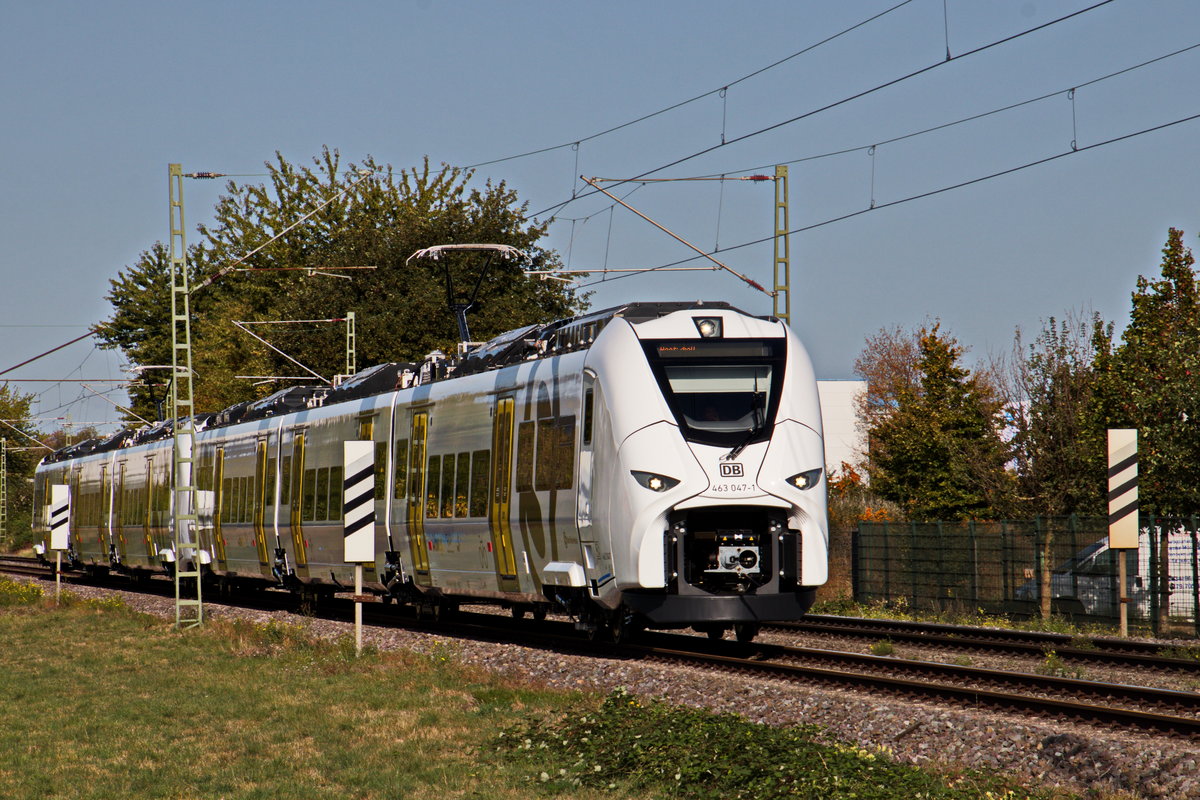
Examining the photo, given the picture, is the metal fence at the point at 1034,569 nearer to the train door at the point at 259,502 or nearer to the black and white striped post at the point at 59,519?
the train door at the point at 259,502

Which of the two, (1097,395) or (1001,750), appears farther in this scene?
(1097,395)

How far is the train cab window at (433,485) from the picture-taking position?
69.9 ft

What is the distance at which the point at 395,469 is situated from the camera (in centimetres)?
2302

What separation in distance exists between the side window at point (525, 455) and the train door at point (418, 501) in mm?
3535

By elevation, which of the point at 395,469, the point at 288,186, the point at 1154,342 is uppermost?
the point at 288,186

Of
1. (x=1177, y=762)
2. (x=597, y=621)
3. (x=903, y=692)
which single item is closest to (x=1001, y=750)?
(x=1177, y=762)

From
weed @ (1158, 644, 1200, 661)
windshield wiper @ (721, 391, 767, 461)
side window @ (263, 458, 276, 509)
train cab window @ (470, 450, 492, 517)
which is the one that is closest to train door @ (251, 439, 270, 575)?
side window @ (263, 458, 276, 509)

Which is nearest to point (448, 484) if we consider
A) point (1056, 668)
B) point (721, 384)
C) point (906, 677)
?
point (721, 384)

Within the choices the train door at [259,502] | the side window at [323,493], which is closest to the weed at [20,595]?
the train door at [259,502]

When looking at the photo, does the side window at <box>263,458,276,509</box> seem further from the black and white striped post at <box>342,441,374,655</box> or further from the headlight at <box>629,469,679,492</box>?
the headlight at <box>629,469,679,492</box>

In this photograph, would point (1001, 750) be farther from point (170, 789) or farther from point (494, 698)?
point (170, 789)

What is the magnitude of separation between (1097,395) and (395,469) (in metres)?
17.6

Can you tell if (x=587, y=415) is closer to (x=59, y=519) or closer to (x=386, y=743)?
(x=386, y=743)

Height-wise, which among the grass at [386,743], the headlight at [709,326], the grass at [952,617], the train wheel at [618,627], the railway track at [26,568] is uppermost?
the headlight at [709,326]
